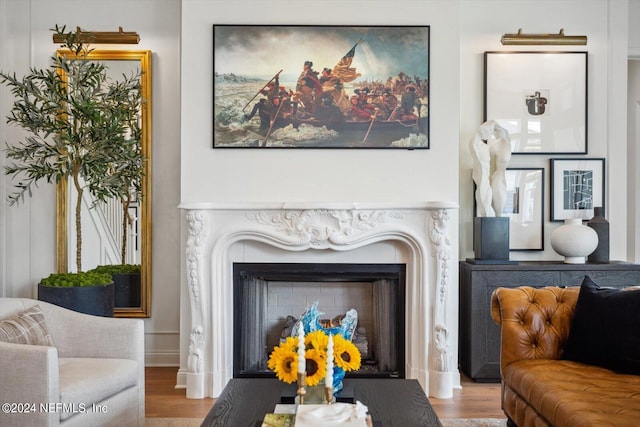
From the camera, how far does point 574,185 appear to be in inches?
174

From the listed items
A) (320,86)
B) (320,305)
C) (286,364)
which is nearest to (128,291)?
(320,305)

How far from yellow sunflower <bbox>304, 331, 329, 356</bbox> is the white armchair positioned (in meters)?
1.04

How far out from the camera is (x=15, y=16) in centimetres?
436

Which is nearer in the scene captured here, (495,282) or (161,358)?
(495,282)

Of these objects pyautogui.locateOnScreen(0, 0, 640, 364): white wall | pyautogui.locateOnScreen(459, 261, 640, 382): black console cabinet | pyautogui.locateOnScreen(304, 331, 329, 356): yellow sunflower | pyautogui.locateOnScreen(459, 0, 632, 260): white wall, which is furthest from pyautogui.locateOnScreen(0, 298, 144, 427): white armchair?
pyautogui.locateOnScreen(459, 0, 632, 260): white wall

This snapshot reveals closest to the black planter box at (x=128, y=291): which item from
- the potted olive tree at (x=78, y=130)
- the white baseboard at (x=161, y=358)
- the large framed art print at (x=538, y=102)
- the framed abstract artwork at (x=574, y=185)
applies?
the white baseboard at (x=161, y=358)

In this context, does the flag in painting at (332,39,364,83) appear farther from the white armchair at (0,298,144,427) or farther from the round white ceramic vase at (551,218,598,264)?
the white armchair at (0,298,144,427)

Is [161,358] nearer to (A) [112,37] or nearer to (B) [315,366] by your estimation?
(A) [112,37]

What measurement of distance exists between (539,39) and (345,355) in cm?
311

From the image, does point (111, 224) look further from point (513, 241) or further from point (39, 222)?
point (513, 241)

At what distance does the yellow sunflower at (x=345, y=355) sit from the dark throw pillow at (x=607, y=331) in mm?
1137

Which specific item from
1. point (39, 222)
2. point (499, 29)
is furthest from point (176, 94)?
point (499, 29)

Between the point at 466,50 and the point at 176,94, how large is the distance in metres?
2.22

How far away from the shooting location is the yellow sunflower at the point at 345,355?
2211mm
